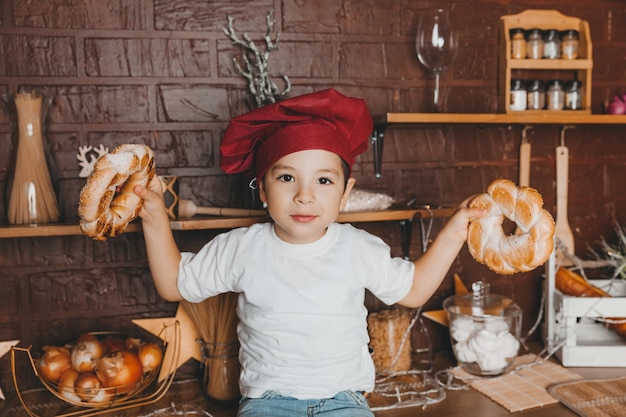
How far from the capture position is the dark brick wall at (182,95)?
1.50 m

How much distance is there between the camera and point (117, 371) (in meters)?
1.36

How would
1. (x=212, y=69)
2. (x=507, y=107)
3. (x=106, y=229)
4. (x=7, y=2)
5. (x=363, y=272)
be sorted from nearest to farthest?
(x=106, y=229)
(x=363, y=272)
(x=7, y=2)
(x=212, y=69)
(x=507, y=107)

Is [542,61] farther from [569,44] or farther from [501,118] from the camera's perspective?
[501,118]

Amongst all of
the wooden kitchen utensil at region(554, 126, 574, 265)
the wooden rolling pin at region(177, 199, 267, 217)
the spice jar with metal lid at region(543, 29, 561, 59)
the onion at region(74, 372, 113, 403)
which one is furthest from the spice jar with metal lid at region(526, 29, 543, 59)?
the onion at region(74, 372, 113, 403)

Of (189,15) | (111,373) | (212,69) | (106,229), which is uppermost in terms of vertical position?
(189,15)

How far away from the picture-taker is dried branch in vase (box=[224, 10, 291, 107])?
4.95 ft

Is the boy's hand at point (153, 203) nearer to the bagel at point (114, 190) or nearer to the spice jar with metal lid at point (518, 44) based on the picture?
the bagel at point (114, 190)

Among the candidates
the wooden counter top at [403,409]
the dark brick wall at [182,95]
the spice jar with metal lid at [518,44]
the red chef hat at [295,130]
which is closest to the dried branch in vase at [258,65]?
the dark brick wall at [182,95]

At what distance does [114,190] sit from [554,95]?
4.04 ft

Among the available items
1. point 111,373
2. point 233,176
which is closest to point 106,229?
point 111,373

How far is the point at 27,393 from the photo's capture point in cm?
153

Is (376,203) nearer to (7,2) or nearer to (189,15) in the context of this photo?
(189,15)

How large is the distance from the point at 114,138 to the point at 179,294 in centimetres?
49

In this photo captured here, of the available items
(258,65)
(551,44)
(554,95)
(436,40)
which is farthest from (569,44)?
(258,65)
